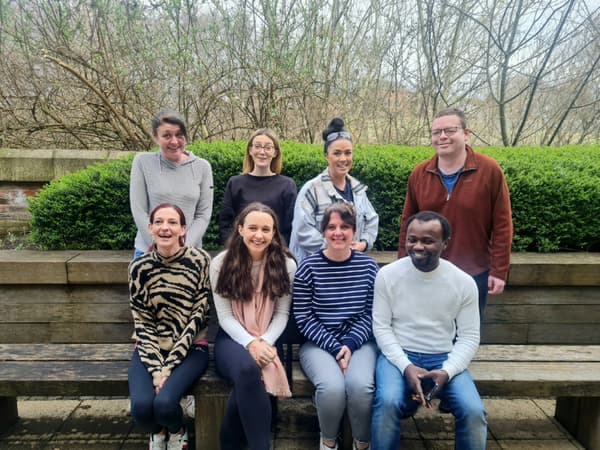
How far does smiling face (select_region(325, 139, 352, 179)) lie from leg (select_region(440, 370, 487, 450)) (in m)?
1.53

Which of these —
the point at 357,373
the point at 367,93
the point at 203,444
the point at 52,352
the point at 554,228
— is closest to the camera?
the point at 357,373

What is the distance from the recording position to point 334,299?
262cm

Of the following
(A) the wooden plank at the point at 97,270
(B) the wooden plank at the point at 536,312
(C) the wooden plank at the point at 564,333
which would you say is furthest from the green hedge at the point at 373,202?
(C) the wooden plank at the point at 564,333

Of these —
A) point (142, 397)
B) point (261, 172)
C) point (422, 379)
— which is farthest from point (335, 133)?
point (142, 397)

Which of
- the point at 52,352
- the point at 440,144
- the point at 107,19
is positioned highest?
the point at 107,19

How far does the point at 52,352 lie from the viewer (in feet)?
9.18

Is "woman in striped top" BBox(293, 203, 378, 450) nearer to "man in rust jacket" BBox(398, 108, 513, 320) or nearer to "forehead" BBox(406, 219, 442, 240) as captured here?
"forehead" BBox(406, 219, 442, 240)

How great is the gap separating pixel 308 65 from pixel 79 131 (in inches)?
148

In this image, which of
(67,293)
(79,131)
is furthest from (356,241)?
(79,131)

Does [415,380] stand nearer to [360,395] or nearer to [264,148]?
[360,395]

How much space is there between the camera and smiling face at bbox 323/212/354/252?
258 centimetres

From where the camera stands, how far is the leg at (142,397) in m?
2.29

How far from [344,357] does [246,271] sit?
2.43ft

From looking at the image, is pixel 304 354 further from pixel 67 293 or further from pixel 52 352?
pixel 67 293
